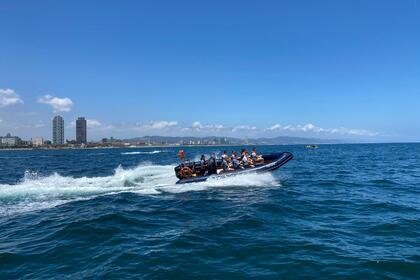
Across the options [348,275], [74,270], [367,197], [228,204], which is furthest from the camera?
[367,197]

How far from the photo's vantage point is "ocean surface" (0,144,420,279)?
8211 mm

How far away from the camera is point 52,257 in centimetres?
927

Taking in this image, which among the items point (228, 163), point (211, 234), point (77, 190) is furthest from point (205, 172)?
point (211, 234)

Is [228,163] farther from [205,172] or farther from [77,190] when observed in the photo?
[77,190]

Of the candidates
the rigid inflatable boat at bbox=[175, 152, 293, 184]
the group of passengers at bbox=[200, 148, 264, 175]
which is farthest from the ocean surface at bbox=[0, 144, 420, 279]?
the group of passengers at bbox=[200, 148, 264, 175]

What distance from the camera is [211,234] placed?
11117 millimetres

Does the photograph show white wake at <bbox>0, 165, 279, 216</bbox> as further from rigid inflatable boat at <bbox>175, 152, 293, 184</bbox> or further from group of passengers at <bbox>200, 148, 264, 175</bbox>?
group of passengers at <bbox>200, 148, 264, 175</bbox>

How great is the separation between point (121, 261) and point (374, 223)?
8.39m

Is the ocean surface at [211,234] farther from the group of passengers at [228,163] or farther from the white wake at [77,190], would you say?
the group of passengers at [228,163]

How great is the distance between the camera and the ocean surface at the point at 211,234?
8.21 m

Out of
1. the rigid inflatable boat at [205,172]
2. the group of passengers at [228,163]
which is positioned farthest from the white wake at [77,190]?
the group of passengers at [228,163]

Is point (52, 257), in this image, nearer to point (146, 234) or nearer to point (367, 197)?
point (146, 234)

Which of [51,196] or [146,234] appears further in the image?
[51,196]

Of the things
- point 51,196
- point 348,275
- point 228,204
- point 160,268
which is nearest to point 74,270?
point 160,268
